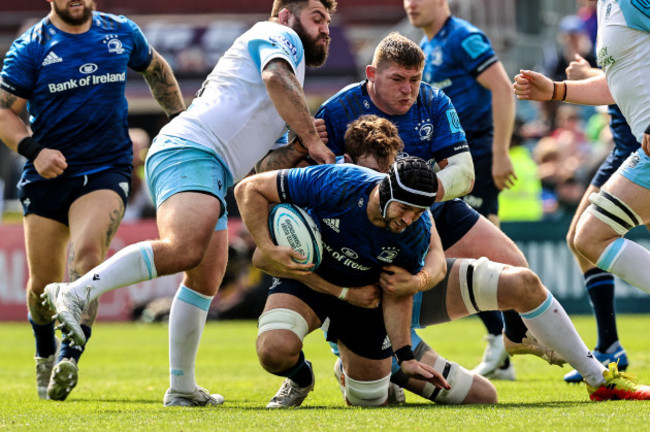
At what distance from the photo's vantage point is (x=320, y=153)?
5.92 metres

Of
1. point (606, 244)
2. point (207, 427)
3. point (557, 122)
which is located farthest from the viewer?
point (557, 122)

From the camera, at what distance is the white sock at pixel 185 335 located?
6.42 meters

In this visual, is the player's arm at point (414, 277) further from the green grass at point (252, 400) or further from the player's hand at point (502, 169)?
the player's hand at point (502, 169)

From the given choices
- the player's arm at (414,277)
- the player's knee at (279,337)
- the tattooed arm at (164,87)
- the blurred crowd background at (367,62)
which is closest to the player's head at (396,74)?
the player's arm at (414,277)

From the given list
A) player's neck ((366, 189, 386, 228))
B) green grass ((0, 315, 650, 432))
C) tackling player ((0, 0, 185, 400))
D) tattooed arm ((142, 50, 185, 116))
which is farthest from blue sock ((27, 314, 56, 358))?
player's neck ((366, 189, 386, 228))

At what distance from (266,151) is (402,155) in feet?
2.57

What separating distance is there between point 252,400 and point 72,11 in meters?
2.77

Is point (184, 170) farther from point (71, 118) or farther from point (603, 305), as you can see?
point (603, 305)

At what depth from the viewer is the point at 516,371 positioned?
8883mm

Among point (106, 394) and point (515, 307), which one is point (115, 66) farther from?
point (515, 307)

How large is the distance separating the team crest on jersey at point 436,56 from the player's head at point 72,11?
2737mm

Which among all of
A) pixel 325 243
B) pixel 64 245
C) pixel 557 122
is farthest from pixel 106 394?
pixel 557 122

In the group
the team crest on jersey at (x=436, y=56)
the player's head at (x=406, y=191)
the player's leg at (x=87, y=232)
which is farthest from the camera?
the team crest on jersey at (x=436, y=56)

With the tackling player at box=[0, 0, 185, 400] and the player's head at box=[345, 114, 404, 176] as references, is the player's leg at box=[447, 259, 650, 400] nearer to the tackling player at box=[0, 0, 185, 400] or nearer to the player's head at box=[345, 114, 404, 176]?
the player's head at box=[345, 114, 404, 176]
